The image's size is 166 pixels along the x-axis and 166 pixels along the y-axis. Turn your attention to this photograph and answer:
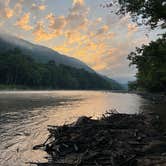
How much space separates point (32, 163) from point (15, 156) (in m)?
2.99

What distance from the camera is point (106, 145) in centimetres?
2548

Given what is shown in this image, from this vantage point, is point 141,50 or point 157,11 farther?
point 141,50

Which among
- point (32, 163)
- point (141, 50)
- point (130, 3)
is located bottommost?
point (32, 163)

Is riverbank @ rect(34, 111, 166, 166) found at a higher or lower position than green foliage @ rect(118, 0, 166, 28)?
lower

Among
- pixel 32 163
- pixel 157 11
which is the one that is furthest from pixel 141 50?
pixel 32 163

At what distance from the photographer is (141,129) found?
1220 inches

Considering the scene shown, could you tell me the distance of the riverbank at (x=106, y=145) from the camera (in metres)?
21.0

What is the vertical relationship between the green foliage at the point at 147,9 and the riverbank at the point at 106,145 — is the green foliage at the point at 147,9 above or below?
above

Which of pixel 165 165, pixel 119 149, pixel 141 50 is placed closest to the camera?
pixel 165 165

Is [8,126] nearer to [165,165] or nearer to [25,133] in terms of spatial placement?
[25,133]

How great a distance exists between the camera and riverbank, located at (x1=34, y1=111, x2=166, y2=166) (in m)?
21.0

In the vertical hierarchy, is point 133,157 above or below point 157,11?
below

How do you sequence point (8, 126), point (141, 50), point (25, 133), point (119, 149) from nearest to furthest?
point (119, 149)
point (25, 133)
point (8, 126)
point (141, 50)

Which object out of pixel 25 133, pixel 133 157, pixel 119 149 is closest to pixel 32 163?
pixel 119 149
